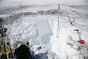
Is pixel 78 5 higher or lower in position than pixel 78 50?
higher

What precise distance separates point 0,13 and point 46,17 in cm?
288

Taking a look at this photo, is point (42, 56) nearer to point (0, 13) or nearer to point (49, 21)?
point (49, 21)

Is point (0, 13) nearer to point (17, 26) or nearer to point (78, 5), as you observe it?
point (17, 26)

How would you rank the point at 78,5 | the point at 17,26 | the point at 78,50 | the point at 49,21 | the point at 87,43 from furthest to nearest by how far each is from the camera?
the point at 78,5
the point at 49,21
the point at 17,26
the point at 87,43
the point at 78,50

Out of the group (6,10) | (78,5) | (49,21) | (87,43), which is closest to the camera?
(87,43)

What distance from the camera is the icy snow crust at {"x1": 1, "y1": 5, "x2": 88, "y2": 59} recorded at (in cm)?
295

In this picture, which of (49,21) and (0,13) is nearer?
(49,21)

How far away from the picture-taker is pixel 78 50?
303 centimetres

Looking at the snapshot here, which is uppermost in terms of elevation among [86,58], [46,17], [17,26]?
[46,17]

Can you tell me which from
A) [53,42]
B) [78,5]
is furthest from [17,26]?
[78,5]

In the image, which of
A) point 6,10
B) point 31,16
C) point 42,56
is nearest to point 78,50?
point 42,56

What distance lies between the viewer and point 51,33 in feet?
12.7

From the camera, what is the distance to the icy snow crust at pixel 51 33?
295cm

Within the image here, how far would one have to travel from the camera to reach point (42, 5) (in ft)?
21.6
